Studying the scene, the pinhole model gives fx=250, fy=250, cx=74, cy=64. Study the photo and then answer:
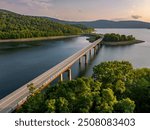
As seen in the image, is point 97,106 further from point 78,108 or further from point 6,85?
point 6,85

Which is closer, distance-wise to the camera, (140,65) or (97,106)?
(97,106)

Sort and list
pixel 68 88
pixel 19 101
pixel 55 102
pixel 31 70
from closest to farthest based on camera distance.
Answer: pixel 55 102 < pixel 68 88 < pixel 19 101 < pixel 31 70

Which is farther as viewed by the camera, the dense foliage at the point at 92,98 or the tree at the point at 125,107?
the tree at the point at 125,107

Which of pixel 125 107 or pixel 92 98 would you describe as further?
pixel 92 98

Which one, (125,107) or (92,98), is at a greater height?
(92,98)

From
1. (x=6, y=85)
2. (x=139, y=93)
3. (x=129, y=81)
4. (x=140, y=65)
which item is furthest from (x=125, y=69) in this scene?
(x=140, y=65)

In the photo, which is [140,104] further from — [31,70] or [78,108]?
[31,70]

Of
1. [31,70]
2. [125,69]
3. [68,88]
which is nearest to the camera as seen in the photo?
[68,88]

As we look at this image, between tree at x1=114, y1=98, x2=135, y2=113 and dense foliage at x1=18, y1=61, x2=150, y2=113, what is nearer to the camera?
dense foliage at x1=18, y1=61, x2=150, y2=113

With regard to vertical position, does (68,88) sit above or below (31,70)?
above

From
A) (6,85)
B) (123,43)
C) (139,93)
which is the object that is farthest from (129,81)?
(123,43)
